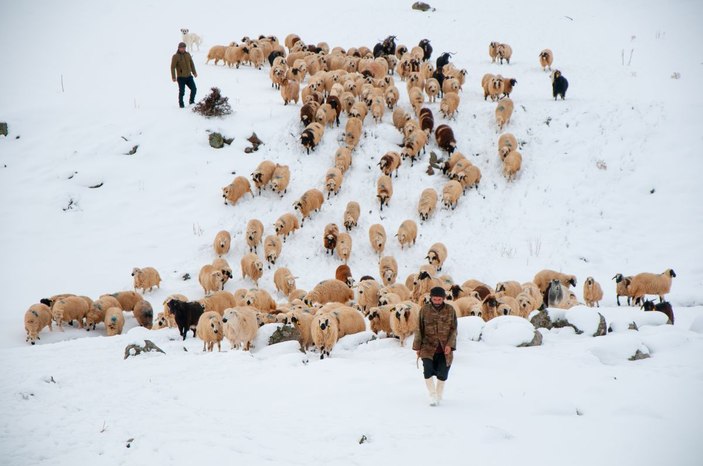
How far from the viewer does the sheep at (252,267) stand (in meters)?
16.1

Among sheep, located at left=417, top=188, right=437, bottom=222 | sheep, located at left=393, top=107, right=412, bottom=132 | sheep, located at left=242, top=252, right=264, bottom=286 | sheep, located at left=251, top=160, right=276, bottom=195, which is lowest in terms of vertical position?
sheep, located at left=242, top=252, right=264, bottom=286

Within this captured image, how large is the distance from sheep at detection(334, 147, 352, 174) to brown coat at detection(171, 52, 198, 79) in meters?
7.13

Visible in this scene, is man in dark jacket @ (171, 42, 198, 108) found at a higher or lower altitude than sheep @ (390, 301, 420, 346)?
higher

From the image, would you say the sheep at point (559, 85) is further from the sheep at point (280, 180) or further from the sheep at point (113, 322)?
the sheep at point (113, 322)

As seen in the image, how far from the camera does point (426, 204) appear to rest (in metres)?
18.4

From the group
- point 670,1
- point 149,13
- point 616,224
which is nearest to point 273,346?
point 616,224

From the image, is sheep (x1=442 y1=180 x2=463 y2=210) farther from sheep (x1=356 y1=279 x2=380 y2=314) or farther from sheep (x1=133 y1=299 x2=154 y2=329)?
sheep (x1=133 y1=299 x2=154 y2=329)

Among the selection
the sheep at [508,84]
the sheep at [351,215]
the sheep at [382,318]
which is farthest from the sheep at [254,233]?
the sheep at [508,84]

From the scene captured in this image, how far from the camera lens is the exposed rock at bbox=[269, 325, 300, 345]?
10969 mm

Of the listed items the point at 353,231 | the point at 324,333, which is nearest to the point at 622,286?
the point at 353,231

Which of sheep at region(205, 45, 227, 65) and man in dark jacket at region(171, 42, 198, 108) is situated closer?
man in dark jacket at region(171, 42, 198, 108)

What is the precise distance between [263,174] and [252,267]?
4.07m

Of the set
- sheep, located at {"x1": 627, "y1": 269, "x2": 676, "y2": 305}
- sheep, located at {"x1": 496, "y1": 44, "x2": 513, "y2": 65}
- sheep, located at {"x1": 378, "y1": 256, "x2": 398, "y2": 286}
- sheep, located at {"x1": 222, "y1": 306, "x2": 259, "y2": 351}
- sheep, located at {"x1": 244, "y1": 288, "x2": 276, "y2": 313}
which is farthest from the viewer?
sheep, located at {"x1": 496, "y1": 44, "x2": 513, "y2": 65}

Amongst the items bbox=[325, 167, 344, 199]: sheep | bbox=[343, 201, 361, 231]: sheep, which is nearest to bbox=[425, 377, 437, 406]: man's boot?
bbox=[343, 201, 361, 231]: sheep
